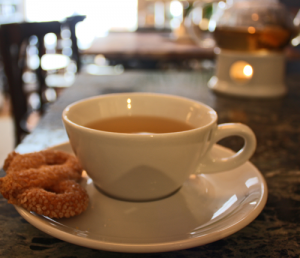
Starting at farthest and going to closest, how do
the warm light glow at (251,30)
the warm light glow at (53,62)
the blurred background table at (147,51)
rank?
the warm light glow at (53,62) < the blurred background table at (147,51) < the warm light glow at (251,30)

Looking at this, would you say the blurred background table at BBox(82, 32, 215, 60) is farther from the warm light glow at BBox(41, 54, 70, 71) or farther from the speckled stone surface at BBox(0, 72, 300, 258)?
the warm light glow at BBox(41, 54, 70, 71)

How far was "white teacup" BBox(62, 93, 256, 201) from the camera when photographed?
33 centimetres

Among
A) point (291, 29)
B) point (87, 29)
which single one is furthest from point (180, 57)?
point (87, 29)

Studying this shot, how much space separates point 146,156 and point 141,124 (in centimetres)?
17

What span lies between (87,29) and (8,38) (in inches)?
234

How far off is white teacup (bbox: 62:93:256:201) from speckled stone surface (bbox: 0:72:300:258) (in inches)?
3.1

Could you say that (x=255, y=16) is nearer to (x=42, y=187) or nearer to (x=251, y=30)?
(x=251, y=30)

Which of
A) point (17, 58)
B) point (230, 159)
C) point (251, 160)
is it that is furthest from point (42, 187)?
point (17, 58)

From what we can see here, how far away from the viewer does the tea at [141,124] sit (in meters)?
0.48

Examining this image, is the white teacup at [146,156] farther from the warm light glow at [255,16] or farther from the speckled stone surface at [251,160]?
the warm light glow at [255,16]

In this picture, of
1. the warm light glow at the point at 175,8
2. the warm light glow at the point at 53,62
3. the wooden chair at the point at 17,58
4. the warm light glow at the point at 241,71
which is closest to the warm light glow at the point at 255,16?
the warm light glow at the point at 241,71

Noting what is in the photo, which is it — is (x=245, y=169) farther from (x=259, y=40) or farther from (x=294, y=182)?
(x=259, y=40)

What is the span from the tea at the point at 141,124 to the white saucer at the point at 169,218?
0.30 feet

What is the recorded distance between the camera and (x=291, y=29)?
3.09ft
